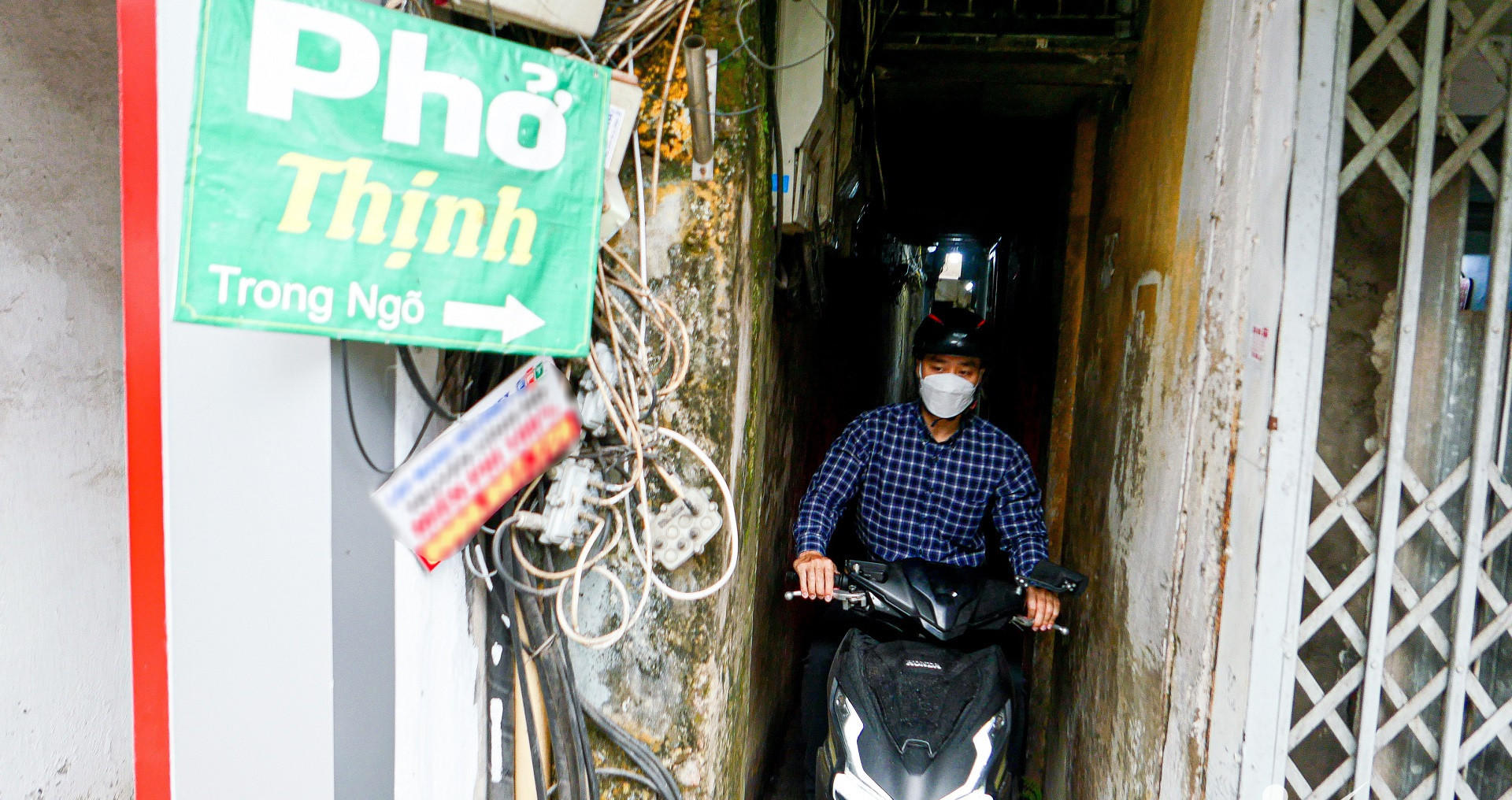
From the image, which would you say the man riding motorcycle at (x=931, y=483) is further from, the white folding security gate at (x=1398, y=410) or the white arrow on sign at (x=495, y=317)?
the white arrow on sign at (x=495, y=317)

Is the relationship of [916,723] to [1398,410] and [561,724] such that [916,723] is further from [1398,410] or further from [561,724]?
[1398,410]

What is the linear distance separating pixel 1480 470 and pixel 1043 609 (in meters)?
1.01

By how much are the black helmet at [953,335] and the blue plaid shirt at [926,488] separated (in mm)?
244

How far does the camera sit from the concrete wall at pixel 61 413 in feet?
6.85

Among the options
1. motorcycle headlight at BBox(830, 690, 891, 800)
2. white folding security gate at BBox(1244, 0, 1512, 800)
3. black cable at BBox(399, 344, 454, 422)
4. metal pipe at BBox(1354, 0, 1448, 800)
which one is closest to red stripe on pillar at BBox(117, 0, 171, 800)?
black cable at BBox(399, 344, 454, 422)

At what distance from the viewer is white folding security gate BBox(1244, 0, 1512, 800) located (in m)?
1.55

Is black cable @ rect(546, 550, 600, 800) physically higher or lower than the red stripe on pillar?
lower

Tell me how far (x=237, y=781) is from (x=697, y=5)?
6.09 feet

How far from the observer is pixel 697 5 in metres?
1.80

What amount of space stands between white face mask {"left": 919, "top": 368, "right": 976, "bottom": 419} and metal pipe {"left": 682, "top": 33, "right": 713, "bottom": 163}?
3.47ft

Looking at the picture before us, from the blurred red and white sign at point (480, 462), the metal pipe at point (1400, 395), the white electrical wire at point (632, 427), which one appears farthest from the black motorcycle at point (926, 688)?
the blurred red and white sign at point (480, 462)

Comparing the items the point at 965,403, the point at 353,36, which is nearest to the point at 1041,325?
the point at 965,403

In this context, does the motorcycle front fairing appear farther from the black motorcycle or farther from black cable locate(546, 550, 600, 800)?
black cable locate(546, 550, 600, 800)

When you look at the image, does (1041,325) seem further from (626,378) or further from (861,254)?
(626,378)
